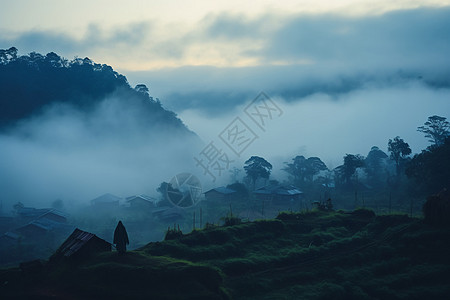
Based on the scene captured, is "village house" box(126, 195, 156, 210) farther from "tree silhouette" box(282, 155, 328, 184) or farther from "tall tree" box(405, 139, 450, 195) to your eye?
"tall tree" box(405, 139, 450, 195)

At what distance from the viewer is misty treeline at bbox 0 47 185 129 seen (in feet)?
408

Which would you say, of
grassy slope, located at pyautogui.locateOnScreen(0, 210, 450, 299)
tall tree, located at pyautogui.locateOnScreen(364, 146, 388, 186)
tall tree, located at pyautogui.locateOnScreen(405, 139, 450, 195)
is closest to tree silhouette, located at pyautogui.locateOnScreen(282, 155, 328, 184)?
tall tree, located at pyautogui.locateOnScreen(364, 146, 388, 186)

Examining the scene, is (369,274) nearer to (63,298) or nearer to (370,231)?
(370,231)

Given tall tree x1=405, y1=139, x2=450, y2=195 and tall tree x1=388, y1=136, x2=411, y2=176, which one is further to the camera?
tall tree x1=388, y1=136, x2=411, y2=176

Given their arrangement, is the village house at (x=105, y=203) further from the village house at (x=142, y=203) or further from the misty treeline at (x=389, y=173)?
the misty treeline at (x=389, y=173)

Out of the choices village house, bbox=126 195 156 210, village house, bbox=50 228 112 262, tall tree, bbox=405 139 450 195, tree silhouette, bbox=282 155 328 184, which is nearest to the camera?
village house, bbox=50 228 112 262

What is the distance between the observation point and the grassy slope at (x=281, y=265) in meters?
20.1

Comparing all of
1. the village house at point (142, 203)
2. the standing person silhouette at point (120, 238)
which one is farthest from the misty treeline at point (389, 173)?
the standing person silhouette at point (120, 238)

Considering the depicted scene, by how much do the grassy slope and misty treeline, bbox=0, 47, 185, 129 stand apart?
115 metres

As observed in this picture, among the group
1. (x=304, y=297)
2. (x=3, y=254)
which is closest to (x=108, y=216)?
(x=3, y=254)

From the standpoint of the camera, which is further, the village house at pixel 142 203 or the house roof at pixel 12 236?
the village house at pixel 142 203

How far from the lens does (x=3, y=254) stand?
48281mm

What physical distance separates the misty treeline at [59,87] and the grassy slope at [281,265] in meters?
115

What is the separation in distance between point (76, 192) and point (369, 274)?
8341 centimetres
